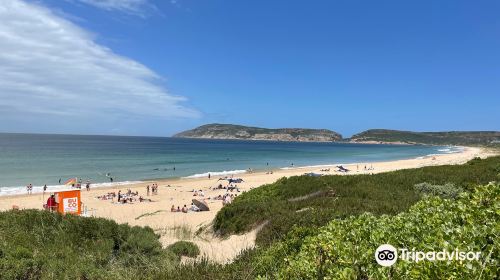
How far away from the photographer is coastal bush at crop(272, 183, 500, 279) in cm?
259

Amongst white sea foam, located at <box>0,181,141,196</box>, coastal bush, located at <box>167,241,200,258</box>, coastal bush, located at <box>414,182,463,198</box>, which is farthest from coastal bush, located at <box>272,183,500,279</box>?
white sea foam, located at <box>0,181,141,196</box>

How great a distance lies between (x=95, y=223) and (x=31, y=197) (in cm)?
2588

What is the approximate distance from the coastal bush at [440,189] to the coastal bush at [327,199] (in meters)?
0.25

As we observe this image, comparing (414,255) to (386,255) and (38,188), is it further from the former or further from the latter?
(38,188)

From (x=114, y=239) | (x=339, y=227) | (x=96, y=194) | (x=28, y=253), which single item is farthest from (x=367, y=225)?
(x=96, y=194)

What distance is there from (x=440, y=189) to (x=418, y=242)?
400 inches

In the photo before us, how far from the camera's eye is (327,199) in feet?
39.9

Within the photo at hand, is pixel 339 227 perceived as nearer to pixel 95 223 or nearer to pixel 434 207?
pixel 434 207

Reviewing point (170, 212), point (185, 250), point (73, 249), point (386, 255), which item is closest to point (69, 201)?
point (170, 212)

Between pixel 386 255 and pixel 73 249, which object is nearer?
pixel 386 255

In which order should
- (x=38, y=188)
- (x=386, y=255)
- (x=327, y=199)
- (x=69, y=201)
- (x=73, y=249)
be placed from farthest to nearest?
1. (x=38, y=188)
2. (x=69, y=201)
3. (x=327, y=199)
4. (x=73, y=249)
5. (x=386, y=255)

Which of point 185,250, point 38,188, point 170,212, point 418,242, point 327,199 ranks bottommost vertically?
point 170,212

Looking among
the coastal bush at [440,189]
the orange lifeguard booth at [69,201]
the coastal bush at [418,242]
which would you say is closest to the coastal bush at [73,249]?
the coastal bush at [418,242]

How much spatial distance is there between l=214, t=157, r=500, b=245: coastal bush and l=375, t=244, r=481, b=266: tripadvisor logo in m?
4.78
